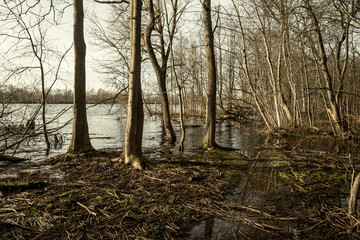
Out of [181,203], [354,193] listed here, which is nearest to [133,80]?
[181,203]

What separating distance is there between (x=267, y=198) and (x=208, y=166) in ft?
7.44

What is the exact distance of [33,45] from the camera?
27.6 feet

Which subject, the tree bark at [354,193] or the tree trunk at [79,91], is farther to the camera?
the tree trunk at [79,91]

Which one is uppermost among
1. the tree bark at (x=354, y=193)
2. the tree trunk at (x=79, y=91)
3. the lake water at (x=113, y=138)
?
the tree trunk at (x=79, y=91)

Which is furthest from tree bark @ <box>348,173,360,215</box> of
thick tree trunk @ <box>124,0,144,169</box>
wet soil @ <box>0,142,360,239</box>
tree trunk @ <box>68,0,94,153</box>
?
tree trunk @ <box>68,0,94,153</box>

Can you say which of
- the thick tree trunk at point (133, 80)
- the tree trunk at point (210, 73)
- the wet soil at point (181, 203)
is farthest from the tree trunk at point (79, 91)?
the tree trunk at point (210, 73)

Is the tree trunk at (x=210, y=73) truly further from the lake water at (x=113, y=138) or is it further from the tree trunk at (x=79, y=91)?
the tree trunk at (x=79, y=91)

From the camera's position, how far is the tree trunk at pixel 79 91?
7.30 meters

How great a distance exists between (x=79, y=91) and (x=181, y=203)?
5559 millimetres

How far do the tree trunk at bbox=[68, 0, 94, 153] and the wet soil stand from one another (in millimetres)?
1513

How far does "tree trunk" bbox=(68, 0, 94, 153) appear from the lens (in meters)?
7.30

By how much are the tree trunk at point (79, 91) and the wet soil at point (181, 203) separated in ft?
4.96

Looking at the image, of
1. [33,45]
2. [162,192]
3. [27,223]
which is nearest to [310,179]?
[162,192]

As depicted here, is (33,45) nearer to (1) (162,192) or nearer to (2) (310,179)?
(1) (162,192)
